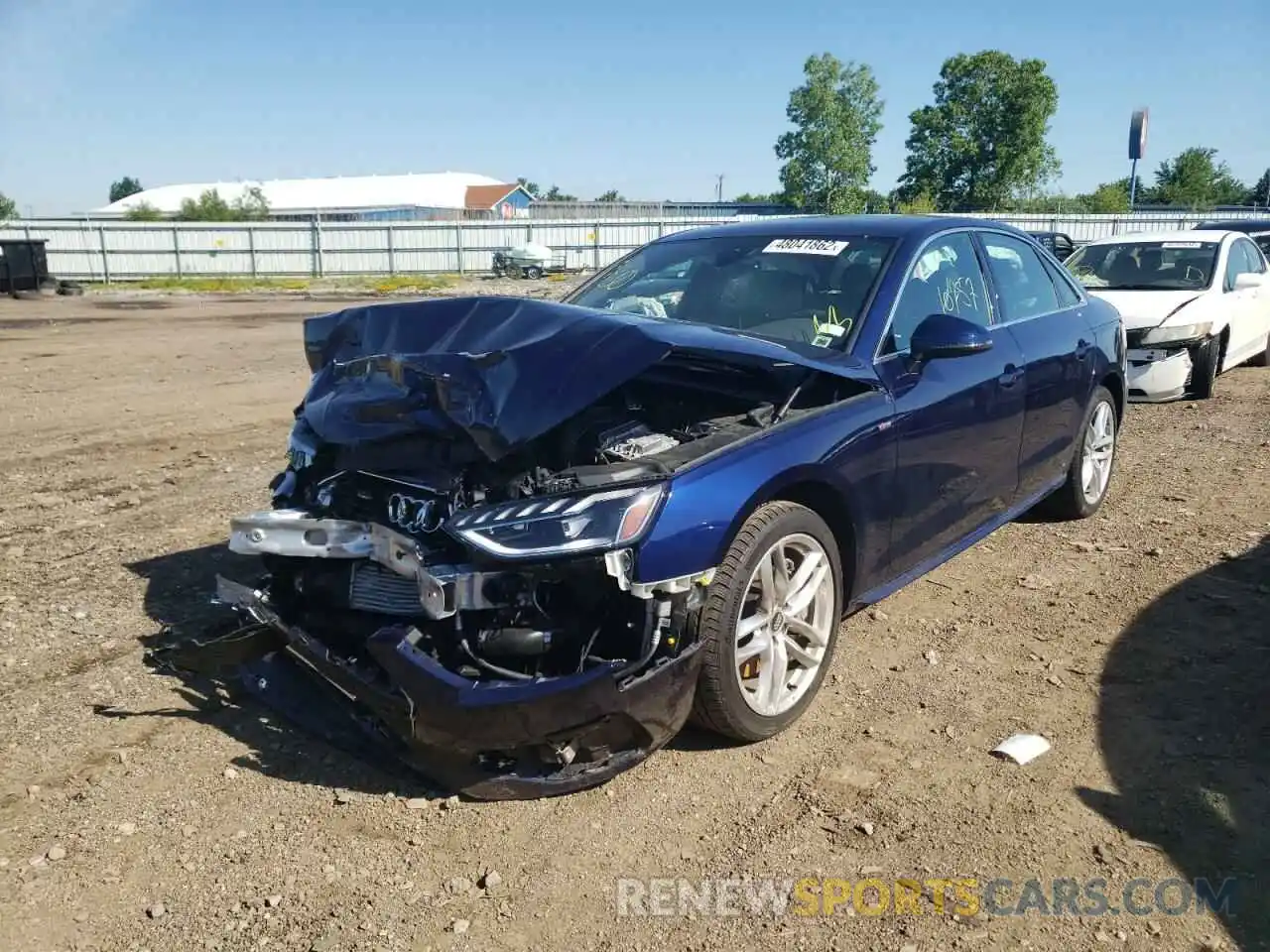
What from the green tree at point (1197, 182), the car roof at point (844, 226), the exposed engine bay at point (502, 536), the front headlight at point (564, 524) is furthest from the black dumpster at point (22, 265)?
the green tree at point (1197, 182)

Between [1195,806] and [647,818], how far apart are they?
1.61m

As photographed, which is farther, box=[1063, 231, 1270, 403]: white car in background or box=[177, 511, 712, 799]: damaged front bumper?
box=[1063, 231, 1270, 403]: white car in background

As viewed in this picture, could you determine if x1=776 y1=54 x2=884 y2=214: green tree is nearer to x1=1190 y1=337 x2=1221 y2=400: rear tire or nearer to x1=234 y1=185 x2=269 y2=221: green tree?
x1=234 y1=185 x2=269 y2=221: green tree

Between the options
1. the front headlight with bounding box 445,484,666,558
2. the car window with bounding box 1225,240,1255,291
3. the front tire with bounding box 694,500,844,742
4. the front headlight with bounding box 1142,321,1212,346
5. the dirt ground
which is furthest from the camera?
the car window with bounding box 1225,240,1255,291

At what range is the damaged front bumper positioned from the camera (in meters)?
2.81

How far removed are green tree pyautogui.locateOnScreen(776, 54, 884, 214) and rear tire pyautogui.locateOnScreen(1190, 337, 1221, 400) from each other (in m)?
55.8

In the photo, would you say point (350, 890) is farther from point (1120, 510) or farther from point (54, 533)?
point (1120, 510)

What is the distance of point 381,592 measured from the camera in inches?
130

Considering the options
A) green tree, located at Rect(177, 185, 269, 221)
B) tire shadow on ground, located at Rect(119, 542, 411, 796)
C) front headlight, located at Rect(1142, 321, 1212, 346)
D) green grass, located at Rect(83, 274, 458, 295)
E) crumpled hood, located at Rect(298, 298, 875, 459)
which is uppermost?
green tree, located at Rect(177, 185, 269, 221)

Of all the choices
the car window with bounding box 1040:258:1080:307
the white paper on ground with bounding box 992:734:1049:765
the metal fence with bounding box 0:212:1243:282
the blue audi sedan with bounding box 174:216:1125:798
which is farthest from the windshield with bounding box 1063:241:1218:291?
the metal fence with bounding box 0:212:1243:282

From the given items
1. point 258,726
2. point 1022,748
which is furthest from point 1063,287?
point 258,726

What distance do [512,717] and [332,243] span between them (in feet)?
118

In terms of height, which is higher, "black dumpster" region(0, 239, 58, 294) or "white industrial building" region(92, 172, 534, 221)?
"white industrial building" region(92, 172, 534, 221)

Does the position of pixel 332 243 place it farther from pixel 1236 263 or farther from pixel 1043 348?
pixel 1043 348
